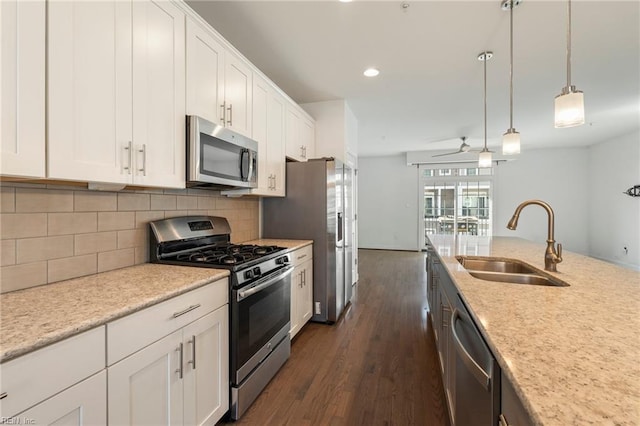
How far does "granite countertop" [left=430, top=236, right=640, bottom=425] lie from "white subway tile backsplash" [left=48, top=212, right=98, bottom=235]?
1846 mm

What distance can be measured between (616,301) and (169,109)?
2255mm

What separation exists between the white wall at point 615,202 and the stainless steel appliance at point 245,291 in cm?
704

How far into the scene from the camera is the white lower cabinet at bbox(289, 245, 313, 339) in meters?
2.66

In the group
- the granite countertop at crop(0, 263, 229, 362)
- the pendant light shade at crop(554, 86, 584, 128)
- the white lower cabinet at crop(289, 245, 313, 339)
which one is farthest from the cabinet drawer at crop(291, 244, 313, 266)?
the pendant light shade at crop(554, 86, 584, 128)

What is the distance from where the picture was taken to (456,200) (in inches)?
307

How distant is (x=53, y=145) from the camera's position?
3.67 feet

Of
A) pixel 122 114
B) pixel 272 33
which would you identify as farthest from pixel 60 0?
pixel 272 33

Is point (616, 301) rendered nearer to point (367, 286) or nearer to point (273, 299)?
point (273, 299)

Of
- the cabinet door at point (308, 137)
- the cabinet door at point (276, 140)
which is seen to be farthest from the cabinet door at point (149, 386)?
the cabinet door at point (308, 137)

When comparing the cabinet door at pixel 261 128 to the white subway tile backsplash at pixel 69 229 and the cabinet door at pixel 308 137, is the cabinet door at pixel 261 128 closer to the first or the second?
the white subway tile backsplash at pixel 69 229

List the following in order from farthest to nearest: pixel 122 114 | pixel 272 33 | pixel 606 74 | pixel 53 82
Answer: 1. pixel 606 74
2. pixel 272 33
3. pixel 122 114
4. pixel 53 82

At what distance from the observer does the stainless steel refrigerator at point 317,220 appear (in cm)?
306

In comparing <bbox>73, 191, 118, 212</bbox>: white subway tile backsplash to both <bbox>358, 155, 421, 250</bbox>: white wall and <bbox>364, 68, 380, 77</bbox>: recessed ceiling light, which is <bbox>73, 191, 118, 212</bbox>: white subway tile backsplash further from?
<bbox>358, 155, 421, 250</bbox>: white wall

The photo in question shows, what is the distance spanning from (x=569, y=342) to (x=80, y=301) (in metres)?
1.63
